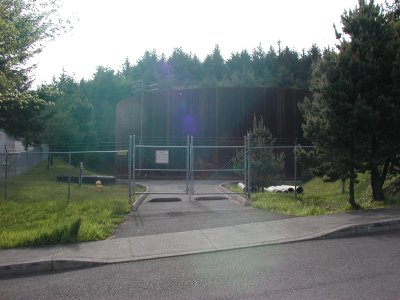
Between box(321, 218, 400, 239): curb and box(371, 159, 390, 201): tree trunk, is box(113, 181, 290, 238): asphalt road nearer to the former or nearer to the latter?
box(321, 218, 400, 239): curb

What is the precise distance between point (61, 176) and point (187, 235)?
21.4 metres

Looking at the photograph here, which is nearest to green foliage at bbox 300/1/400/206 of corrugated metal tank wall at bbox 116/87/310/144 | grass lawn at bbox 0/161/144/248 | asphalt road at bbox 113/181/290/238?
asphalt road at bbox 113/181/290/238

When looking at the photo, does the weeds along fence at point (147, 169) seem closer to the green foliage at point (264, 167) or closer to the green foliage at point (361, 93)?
the green foliage at point (264, 167)

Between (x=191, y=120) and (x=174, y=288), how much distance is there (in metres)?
33.3

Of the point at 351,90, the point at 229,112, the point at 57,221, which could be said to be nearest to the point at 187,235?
the point at 57,221

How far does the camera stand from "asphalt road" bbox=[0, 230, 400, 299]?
5871 millimetres

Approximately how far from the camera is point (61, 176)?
1154 inches

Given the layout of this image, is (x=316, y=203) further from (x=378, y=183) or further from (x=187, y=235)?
(x=187, y=235)

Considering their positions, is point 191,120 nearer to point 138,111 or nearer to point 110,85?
point 138,111

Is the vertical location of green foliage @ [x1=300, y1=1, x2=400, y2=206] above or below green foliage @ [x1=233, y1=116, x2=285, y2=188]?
above

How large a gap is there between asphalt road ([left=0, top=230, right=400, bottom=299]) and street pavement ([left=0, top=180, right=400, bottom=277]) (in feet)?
1.33

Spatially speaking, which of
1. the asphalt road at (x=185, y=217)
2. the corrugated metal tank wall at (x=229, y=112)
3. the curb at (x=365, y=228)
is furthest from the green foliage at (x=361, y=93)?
the corrugated metal tank wall at (x=229, y=112)

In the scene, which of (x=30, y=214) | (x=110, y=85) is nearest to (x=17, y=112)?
(x=30, y=214)

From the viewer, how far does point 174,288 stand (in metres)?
6.23
